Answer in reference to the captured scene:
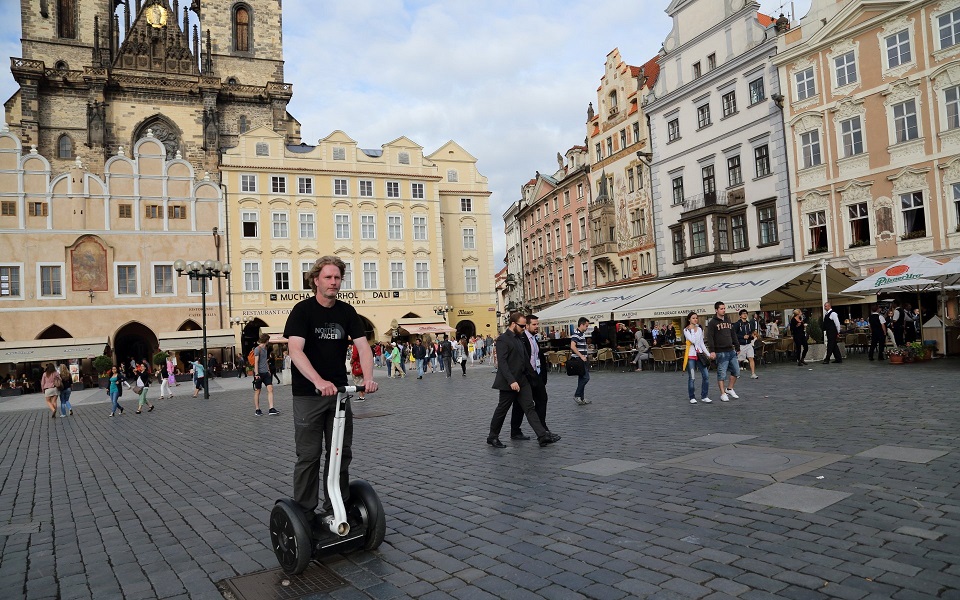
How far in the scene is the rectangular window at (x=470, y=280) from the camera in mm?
53250

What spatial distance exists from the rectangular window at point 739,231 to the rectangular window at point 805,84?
6184 mm

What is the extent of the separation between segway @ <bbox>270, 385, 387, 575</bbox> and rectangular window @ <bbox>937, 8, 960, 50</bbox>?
2918cm

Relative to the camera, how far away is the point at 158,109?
5275 centimetres

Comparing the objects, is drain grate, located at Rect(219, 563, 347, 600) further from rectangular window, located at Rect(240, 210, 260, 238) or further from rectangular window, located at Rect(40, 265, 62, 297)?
rectangular window, located at Rect(240, 210, 260, 238)

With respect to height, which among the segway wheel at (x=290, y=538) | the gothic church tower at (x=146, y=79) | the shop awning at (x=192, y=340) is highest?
the gothic church tower at (x=146, y=79)

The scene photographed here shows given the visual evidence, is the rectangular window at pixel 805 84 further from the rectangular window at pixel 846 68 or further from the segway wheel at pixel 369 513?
the segway wheel at pixel 369 513

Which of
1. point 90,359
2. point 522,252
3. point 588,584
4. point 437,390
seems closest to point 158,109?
point 90,359

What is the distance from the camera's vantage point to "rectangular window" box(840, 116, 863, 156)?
27938 mm

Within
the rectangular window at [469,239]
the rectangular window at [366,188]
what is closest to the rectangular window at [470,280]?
the rectangular window at [469,239]

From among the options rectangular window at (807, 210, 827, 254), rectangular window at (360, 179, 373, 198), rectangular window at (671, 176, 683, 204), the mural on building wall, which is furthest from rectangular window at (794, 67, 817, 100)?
the mural on building wall

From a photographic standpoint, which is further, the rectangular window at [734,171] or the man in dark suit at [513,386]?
the rectangular window at [734,171]

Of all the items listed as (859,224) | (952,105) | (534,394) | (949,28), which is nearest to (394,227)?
(859,224)

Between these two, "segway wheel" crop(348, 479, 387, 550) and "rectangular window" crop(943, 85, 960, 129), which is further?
"rectangular window" crop(943, 85, 960, 129)

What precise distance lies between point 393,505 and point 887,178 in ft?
91.6
